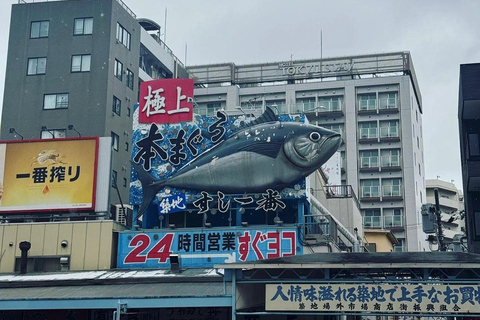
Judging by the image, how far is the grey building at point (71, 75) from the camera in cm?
5491

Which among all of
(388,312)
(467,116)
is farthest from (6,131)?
(388,312)

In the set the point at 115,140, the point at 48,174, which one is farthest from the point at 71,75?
the point at 48,174

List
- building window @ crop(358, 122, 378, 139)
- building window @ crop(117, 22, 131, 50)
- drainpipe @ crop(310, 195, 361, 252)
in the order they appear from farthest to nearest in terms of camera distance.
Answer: building window @ crop(358, 122, 378, 139) < building window @ crop(117, 22, 131, 50) < drainpipe @ crop(310, 195, 361, 252)

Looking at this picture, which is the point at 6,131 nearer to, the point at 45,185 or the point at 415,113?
the point at 45,185

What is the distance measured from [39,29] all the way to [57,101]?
6.81 meters

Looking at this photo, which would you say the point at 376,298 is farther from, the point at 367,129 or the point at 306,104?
the point at 306,104

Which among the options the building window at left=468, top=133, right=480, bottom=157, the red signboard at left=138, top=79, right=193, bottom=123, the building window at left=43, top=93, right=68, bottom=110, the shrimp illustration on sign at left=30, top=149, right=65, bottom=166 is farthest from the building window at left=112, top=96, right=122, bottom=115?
→ the building window at left=468, top=133, right=480, bottom=157

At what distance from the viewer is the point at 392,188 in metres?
79.7

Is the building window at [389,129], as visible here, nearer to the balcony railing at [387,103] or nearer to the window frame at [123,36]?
the balcony railing at [387,103]

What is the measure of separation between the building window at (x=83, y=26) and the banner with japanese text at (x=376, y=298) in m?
37.5

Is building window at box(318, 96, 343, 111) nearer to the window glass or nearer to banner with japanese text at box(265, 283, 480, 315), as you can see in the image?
the window glass

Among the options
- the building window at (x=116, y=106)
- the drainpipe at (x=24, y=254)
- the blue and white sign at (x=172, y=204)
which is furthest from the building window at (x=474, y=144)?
the building window at (x=116, y=106)

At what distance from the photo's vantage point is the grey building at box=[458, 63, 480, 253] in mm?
40781

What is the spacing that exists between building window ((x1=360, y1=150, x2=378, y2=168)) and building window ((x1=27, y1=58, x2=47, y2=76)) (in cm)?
4033
